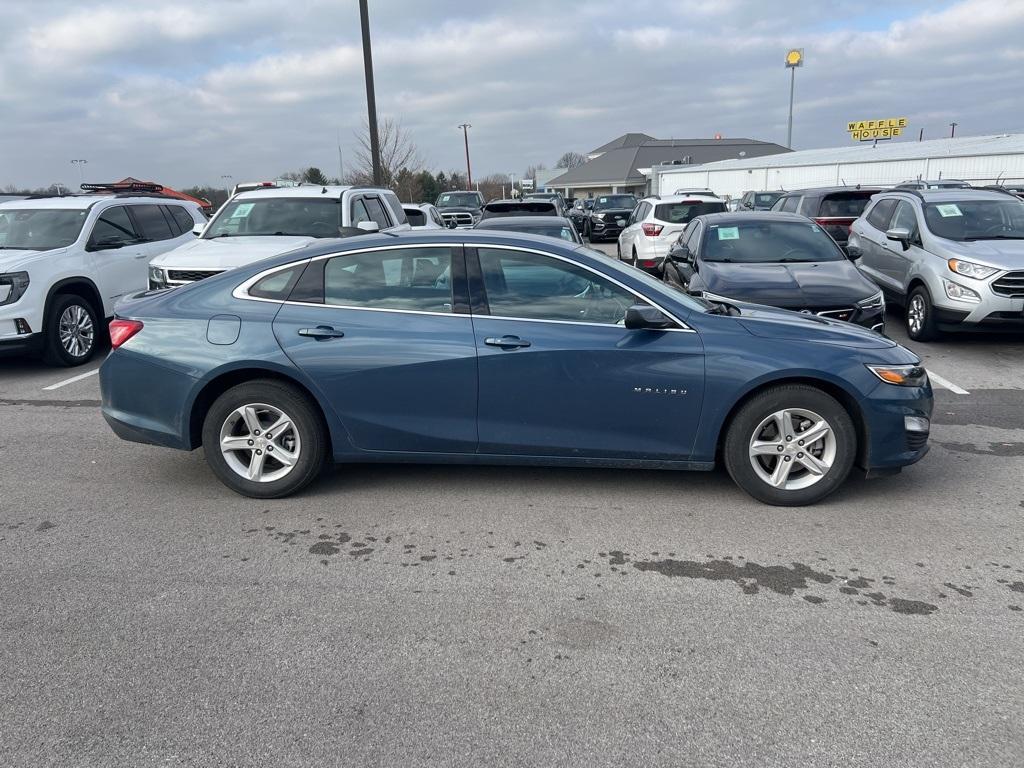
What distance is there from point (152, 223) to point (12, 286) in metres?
2.77

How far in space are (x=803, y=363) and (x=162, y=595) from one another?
3539 millimetres

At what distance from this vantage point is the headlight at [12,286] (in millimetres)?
8211

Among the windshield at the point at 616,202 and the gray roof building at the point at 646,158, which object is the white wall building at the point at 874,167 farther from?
the gray roof building at the point at 646,158

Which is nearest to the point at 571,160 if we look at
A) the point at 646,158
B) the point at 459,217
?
the point at 646,158

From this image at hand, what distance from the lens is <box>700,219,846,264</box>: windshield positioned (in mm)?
8906

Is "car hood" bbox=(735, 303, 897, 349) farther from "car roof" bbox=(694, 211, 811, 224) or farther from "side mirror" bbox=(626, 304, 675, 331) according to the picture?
"car roof" bbox=(694, 211, 811, 224)

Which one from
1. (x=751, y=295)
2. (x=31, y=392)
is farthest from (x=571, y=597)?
(x=31, y=392)

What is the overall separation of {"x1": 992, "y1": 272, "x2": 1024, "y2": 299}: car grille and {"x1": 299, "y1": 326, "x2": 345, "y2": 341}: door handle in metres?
7.37

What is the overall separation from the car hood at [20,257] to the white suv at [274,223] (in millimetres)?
1156

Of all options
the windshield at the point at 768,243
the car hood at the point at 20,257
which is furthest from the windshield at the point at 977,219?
the car hood at the point at 20,257

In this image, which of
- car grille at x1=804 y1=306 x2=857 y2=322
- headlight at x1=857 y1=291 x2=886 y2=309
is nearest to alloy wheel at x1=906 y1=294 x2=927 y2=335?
headlight at x1=857 y1=291 x2=886 y2=309

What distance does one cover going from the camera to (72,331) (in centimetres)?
898

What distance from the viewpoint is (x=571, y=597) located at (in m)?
3.72

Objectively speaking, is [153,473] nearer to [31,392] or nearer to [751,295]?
[31,392]
